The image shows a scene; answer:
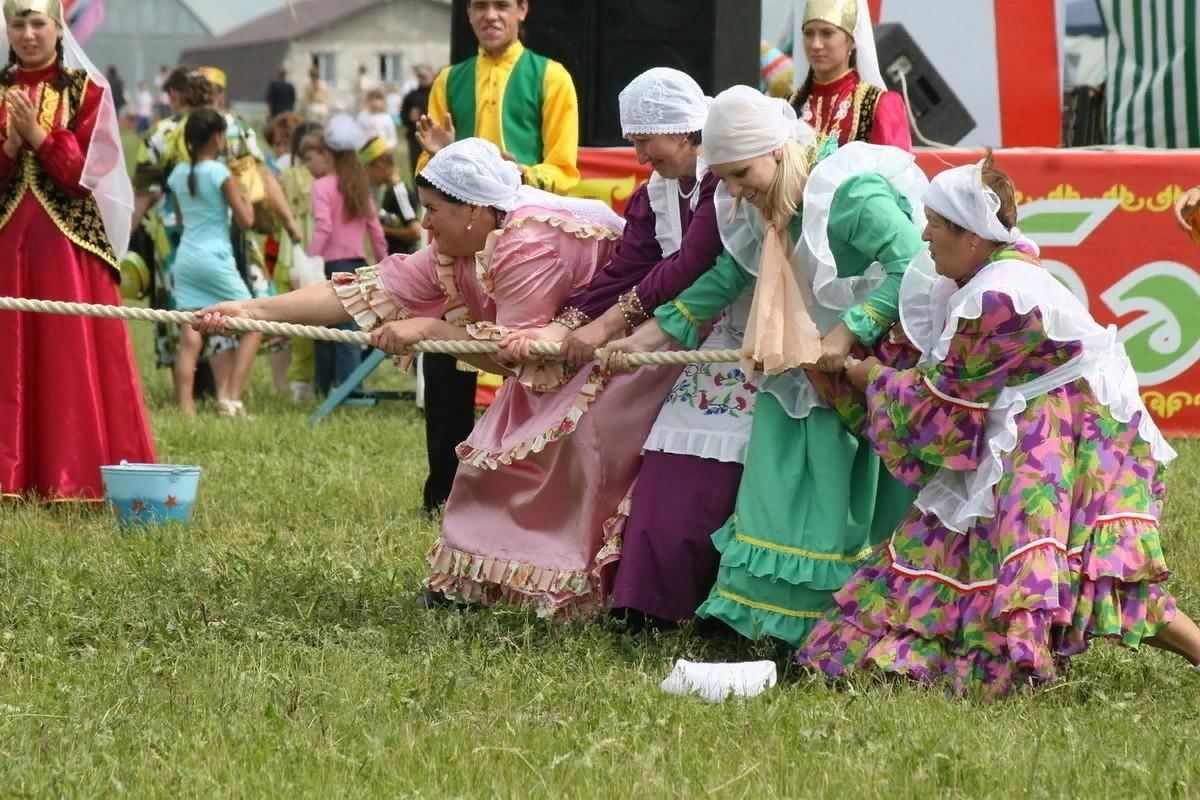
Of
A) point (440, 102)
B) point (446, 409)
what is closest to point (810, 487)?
point (446, 409)

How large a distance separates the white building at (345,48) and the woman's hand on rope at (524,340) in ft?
159

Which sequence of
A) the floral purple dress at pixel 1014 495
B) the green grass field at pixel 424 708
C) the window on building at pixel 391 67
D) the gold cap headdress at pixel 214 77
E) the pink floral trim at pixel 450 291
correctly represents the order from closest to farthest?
the green grass field at pixel 424 708
the floral purple dress at pixel 1014 495
the pink floral trim at pixel 450 291
the gold cap headdress at pixel 214 77
the window on building at pixel 391 67

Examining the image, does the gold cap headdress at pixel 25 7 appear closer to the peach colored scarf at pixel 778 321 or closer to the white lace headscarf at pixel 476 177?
the white lace headscarf at pixel 476 177

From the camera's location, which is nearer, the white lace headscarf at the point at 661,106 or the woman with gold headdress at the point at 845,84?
the white lace headscarf at the point at 661,106

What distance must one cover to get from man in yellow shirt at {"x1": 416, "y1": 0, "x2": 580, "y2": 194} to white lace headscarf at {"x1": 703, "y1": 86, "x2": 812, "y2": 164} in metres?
2.35

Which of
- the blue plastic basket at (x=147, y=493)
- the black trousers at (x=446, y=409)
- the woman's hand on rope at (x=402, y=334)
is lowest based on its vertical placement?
the blue plastic basket at (x=147, y=493)

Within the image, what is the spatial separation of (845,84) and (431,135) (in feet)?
4.83

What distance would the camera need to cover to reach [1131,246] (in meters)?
8.58

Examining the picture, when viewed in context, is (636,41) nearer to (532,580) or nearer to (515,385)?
(515,385)

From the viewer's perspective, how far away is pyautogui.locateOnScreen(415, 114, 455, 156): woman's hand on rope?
260 inches

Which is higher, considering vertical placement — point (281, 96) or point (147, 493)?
point (281, 96)

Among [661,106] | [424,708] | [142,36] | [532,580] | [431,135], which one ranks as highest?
[142,36]

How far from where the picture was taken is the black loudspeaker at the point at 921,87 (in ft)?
33.9

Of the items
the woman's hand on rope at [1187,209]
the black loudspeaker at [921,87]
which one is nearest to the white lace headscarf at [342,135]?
the black loudspeaker at [921,87]
